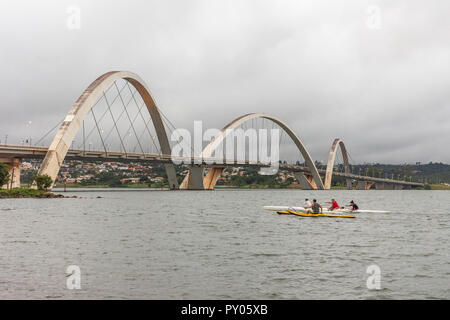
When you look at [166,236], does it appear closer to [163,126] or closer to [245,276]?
[245,276]

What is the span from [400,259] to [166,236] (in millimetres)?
13226

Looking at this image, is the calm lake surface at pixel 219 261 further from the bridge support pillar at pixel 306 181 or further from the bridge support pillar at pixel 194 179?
the bridge support pillar at pixel 306 181

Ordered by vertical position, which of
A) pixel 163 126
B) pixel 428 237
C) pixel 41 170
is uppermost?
pixel 163 126

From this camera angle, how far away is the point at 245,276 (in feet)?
54.1

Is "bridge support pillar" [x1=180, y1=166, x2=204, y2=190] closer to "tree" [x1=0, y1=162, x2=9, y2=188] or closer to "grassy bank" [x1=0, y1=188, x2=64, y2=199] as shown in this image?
"grassy bank" [x1=0, y1=188, x2=64, y2=199]

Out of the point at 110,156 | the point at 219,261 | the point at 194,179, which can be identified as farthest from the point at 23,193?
the point at 219,261

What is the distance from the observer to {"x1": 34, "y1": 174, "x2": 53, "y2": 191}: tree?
214ft

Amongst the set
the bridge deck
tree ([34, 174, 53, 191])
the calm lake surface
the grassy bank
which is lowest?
the calm lake surface

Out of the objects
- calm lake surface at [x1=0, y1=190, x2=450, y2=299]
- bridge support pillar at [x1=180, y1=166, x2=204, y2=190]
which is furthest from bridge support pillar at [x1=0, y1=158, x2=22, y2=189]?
bridge support pillar at [x1=180, y1=166, x2=204, y2=190]

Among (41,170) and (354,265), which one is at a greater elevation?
(41,170)

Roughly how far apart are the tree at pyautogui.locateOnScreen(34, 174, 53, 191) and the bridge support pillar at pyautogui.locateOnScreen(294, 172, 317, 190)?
311ft

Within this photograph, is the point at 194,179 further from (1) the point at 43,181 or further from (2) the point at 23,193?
(2) the point at 23,193

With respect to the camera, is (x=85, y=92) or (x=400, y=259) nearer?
(x=400, y=259)
